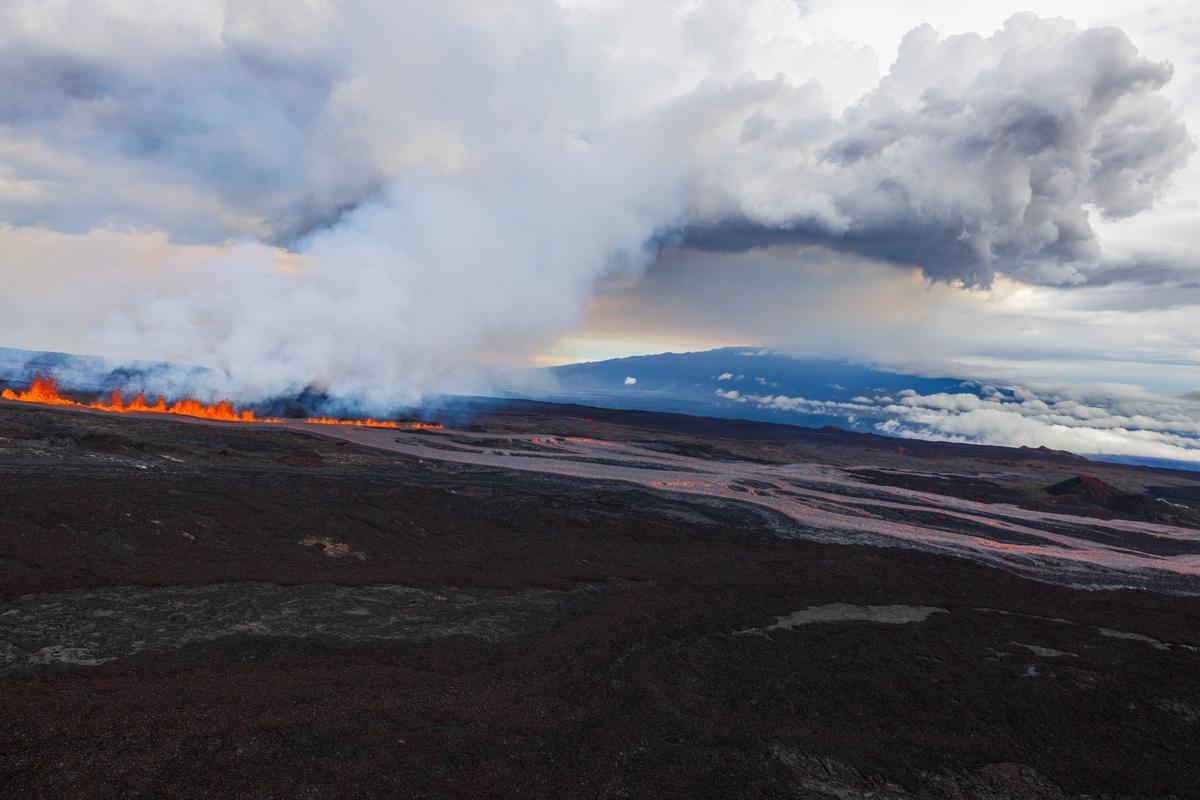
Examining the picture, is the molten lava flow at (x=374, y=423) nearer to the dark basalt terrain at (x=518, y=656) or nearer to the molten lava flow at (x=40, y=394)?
the molten lava flow at (x=40, y=394)

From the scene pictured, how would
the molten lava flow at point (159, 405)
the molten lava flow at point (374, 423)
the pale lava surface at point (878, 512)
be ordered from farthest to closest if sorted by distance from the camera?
1. the molten lava flow at point (374, 423)
2. the molten lava flow at point (159, 405)
3. the pale lava surface at point (878, 512)

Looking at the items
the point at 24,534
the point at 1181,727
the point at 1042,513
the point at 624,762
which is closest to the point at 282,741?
the point at 624,762

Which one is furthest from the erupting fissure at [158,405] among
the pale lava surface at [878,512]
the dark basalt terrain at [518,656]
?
the dark basalt terrain at [518,656]

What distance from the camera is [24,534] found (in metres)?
17.6

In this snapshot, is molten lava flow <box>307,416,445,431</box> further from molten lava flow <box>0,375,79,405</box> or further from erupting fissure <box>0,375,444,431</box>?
molten lava flow <box>0,375,79,405</box>

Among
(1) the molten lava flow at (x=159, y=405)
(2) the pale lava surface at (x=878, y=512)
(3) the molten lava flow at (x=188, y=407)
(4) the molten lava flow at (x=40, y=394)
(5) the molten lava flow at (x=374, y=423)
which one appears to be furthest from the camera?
(5) the molten lava flow at (x=374, y=423)

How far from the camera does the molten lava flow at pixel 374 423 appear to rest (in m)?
67.3

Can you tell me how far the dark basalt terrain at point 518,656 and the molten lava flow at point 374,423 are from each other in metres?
36.2

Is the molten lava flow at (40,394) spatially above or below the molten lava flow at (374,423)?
above

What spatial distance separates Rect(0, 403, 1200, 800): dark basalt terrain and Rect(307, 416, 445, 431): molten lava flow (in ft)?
119

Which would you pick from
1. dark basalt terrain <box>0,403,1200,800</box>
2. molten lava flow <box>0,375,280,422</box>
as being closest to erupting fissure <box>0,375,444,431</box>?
molten lava flow <box>0,375,280,422</box>

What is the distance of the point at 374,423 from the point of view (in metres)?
71.2

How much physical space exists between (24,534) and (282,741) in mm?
13277

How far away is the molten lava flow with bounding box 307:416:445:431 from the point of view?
221 ft
